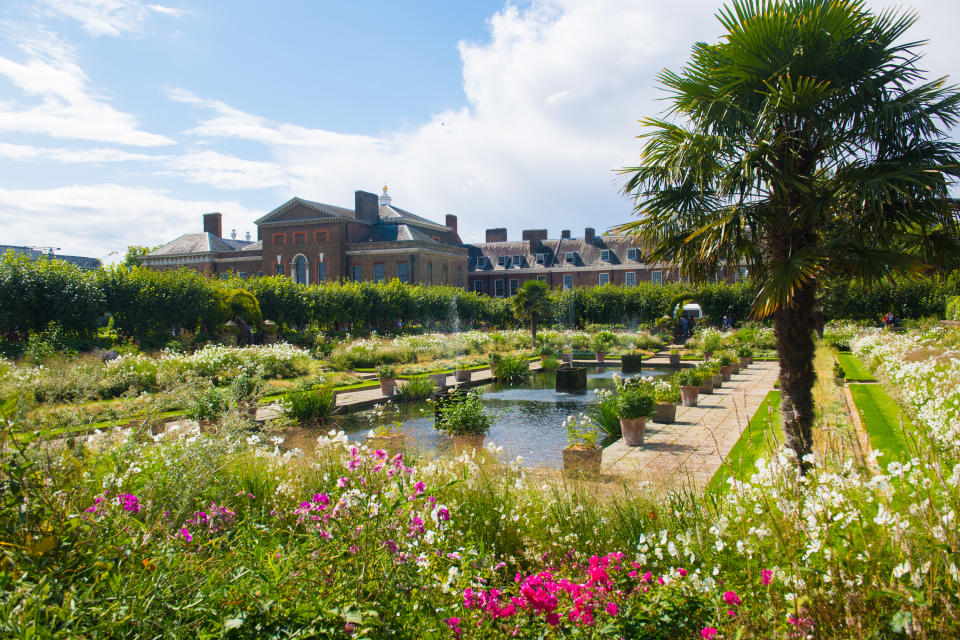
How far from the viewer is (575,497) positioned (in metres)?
3.75

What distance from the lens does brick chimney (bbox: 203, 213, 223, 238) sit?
60.9m

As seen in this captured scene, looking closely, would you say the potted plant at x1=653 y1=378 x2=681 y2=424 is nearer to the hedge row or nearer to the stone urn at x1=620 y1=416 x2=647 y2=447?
the stone urn at x1=620 y1=416 x2=647 y2=447

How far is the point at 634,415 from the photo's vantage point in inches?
319

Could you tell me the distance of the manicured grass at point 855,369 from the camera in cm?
1463

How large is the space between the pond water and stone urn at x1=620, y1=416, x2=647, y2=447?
0.95 m

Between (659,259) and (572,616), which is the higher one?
(659,259)

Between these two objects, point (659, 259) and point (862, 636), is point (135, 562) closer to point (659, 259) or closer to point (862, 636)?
point (862, 636)

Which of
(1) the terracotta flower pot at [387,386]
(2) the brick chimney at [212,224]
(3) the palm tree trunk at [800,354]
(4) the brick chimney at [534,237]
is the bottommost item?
(1) the terracotta flower pot at [387,386]

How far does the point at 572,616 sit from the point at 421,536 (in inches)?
40.8

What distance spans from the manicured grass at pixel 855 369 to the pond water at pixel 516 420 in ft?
20.1

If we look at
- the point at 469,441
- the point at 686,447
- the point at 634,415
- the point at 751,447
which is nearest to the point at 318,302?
the point at 469,441

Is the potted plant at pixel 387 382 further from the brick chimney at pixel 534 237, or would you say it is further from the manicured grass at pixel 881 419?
the brick chimney at pixel 534 237

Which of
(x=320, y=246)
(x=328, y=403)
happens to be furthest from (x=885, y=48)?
(x=320, y=246)

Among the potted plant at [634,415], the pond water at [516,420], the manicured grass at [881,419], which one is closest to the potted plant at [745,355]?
the pond water at [516,420]
